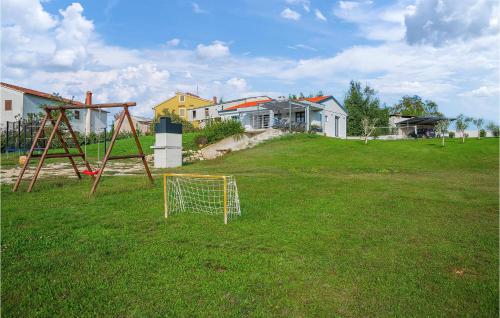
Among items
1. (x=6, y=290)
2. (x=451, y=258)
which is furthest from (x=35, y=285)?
(x=451, y=258)

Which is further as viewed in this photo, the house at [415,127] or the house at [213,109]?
the house at [213,109]

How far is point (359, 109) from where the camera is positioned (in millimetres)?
52375

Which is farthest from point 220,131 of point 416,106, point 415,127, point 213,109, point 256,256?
point 416,106

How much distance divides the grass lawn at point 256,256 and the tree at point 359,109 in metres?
42.4

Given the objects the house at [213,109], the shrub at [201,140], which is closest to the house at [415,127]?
the house at [213,109]

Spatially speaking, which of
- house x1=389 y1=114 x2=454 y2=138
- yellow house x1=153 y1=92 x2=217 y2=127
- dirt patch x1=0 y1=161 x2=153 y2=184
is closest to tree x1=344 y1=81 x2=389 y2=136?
house x1=389 y1=114 x2=454 y2=138

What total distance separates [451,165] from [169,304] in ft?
61.0

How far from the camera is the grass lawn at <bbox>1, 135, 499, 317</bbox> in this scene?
10.9 feet

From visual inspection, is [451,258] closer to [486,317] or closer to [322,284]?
[486,317]

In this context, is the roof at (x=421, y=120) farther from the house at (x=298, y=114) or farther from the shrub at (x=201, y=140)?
the shrub at (x=201, y=140)

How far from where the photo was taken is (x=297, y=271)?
4086 millimetres

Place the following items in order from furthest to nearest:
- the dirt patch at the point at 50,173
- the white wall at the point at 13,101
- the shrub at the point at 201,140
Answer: the white wall at the point at 13,101
the shrub at the point at 201,140
the dirt patch at the point at 50,173

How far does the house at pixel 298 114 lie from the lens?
32.1 meters

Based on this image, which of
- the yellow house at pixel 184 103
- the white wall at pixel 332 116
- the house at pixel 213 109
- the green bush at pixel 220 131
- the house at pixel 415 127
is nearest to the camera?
the green bush at pixel 220 131
